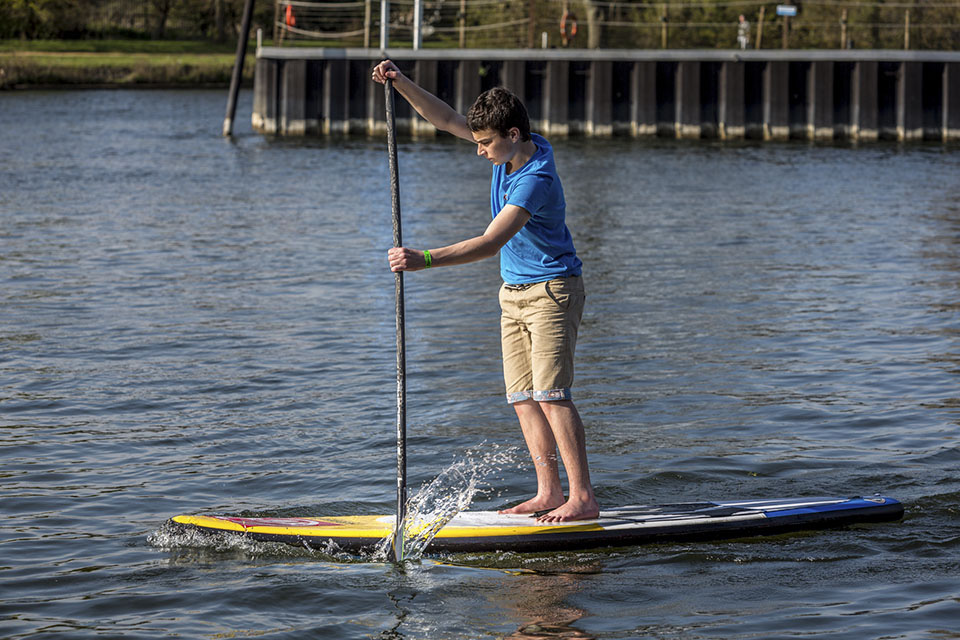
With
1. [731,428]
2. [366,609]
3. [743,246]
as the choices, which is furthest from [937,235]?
[366,609]

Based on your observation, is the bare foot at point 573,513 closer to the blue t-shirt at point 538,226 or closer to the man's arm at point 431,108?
the blue t-shirt at point 538,226

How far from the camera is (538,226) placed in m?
5.93

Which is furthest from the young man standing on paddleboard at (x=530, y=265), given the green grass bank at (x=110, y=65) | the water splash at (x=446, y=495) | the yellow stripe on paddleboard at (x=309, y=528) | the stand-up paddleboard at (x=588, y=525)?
the green grass bank at (x=110, y=65)

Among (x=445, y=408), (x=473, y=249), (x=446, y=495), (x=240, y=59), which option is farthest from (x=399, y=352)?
(x=240, y=59)

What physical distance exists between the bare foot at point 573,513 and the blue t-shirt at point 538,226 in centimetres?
117

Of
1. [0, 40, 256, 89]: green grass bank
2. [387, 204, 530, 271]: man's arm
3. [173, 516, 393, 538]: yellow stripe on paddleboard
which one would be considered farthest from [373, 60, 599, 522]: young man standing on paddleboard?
A: [0, 40, 256, 89]: green grass bank

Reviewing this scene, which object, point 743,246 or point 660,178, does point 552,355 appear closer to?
point 743,246

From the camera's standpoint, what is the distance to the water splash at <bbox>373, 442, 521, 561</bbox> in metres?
6.33

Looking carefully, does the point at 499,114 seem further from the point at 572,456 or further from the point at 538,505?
the point at 538,505

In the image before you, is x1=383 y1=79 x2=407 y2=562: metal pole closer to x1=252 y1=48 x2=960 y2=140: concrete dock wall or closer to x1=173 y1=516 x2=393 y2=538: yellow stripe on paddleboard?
x1=173 y1=516 x2=393 y2=538: yellow stripe on paddleboard

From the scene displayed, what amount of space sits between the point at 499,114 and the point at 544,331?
1.03 metres

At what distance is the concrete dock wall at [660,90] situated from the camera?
30844mm

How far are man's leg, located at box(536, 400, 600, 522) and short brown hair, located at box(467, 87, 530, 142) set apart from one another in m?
1.30

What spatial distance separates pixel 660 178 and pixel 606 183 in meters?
1.42
